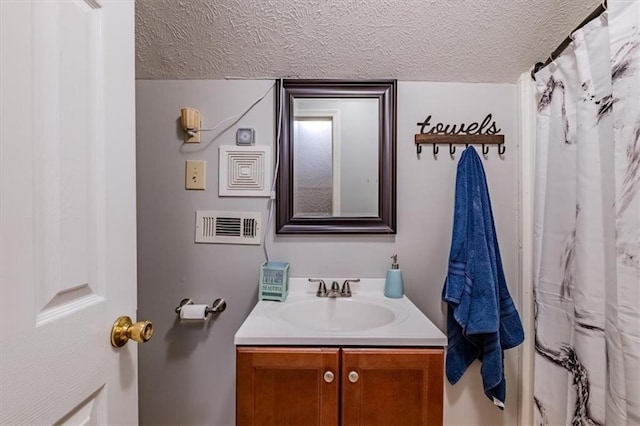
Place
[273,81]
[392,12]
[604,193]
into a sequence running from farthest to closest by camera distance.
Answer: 1. [273,81]
2. [392,12]
3. [604,193]

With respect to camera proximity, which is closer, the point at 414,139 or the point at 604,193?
the point at 604,193

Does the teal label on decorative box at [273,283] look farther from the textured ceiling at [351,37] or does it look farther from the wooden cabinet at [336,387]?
the textured ceiling at [351,37]

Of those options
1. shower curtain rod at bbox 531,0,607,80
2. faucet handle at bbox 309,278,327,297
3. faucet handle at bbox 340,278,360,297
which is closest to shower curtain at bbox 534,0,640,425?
shower curtain rod at bbox 531,0,607,80

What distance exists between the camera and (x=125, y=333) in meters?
0.54

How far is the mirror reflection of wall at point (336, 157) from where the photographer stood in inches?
48.4

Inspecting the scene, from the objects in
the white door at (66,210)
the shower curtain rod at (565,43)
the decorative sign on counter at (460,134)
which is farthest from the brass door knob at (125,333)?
the shower curtain rod at (565,43)

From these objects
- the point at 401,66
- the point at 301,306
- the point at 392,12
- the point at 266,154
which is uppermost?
the point at 392,12

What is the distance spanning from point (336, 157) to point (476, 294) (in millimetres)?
775

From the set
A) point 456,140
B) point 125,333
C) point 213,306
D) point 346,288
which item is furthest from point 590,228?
point 213,306

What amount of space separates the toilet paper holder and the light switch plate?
51 cm

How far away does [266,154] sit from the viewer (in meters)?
1.24

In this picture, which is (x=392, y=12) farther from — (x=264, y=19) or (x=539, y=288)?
(x=539, y=288)

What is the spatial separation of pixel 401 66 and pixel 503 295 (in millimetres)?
1029

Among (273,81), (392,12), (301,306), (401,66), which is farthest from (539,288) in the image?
(273,81)
